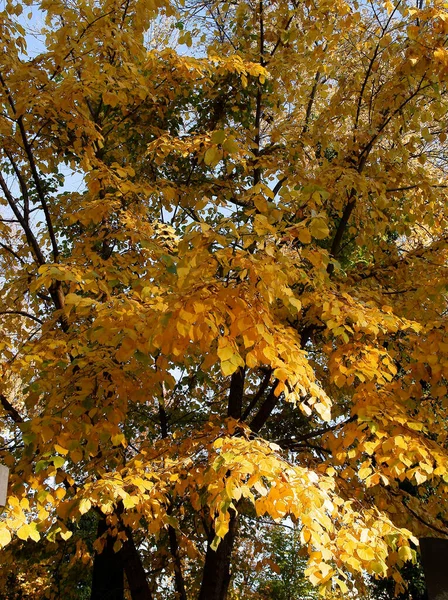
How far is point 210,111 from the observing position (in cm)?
534

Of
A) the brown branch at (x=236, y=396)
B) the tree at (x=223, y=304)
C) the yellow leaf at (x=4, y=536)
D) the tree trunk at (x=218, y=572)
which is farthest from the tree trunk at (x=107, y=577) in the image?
the yellow leaf at (x=4, y=536)

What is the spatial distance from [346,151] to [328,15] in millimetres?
1201

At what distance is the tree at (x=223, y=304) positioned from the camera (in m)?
2.18

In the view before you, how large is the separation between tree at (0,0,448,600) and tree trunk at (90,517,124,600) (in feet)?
0.07

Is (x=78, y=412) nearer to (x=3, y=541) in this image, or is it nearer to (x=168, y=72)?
(x=3, y=541)

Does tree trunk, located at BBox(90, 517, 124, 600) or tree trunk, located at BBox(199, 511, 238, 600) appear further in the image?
tree trunk, located at BBox(90, 517, 124, 600)

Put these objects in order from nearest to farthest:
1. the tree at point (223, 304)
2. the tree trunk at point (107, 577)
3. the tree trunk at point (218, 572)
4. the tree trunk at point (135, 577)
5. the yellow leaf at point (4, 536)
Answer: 1. the yellow leaf at point (4, 536)
2. the tree at point (223, 304)
3. the tree trunk at point (218, 572)
4. the tree trunk at point (135, 577)
5. the tree trunk at point (107, 577)

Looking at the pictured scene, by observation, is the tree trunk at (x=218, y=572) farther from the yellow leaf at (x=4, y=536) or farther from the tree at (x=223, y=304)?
the yellow leaf at (x=4, y=536)

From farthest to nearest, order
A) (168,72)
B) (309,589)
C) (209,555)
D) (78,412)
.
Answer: (309,589)
(168,72)
(209,555)
(78,412)

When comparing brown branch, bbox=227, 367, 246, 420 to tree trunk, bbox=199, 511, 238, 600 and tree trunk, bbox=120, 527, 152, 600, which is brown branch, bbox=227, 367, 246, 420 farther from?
tree trunk, bbox=120, 527, 152, 600

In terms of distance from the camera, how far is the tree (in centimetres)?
218

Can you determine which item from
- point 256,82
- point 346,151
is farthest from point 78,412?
point 256,82

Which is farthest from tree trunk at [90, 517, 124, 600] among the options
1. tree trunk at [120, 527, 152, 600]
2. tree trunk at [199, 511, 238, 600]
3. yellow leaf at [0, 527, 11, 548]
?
yellow leaf at [0, 527, 11, 548]

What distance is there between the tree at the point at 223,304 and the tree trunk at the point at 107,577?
2 cm
